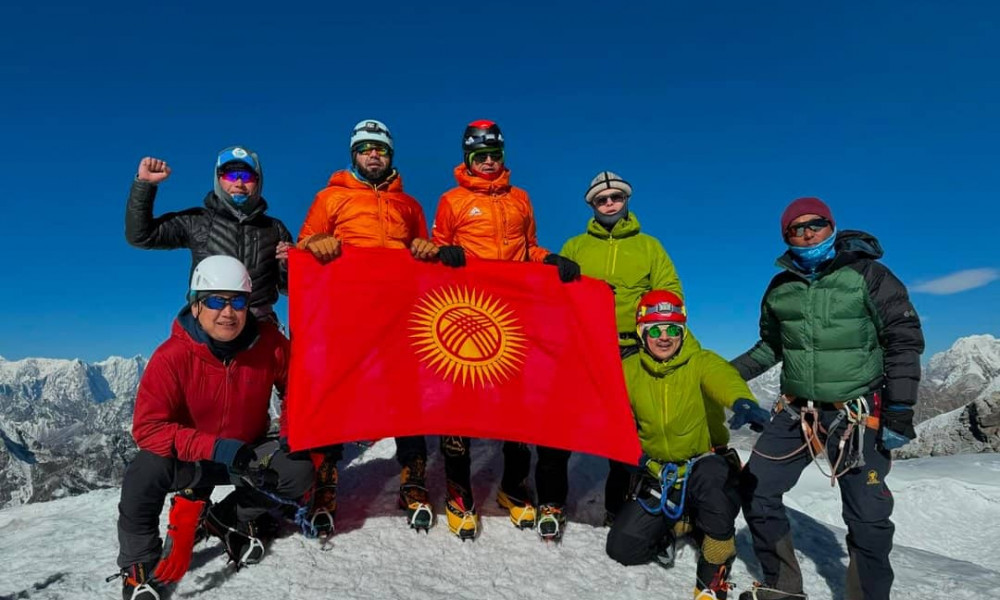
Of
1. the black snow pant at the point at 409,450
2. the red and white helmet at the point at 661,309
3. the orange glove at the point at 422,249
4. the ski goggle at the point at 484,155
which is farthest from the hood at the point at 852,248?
the black snow pant at the point at 409,450

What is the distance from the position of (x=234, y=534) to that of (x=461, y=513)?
91.5 inches

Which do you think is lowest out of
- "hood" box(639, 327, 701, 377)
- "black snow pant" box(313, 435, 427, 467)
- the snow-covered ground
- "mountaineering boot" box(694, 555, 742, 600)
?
the snow-covered ground

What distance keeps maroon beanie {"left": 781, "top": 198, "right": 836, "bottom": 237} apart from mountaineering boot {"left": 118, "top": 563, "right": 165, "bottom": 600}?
6.83 m

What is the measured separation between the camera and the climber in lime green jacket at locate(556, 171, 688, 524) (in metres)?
7.03

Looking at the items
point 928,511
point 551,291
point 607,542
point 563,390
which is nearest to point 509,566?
point 607,542

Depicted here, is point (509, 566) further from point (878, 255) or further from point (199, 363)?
point (878, 255)

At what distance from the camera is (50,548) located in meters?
5.86

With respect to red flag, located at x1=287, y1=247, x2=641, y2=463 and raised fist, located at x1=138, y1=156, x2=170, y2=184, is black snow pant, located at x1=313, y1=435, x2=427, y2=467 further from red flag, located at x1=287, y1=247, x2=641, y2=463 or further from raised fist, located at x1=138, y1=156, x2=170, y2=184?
raised fist, located at x1=138, y1=156, x2=170, y2=184

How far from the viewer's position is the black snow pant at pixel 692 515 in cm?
545

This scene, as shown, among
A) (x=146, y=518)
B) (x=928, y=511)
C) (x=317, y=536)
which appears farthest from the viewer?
(x=928, y=511)

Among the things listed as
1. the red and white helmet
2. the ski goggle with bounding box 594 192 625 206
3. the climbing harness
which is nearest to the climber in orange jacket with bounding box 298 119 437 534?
the ski goggle with bounding box 594 192 625 206

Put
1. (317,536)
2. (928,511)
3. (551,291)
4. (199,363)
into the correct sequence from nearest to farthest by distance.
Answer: (199,363)
(317,536)
(551,291)
(928,511)

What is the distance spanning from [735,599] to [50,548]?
23.8ft

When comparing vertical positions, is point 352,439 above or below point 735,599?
above
